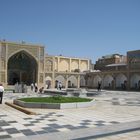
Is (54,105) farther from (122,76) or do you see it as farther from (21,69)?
(122,76)

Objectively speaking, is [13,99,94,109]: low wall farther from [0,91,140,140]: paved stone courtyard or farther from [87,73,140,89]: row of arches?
[87,73,140,89]: row of arches

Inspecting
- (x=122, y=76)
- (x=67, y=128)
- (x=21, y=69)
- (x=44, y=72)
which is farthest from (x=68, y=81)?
(x=67, y=128)

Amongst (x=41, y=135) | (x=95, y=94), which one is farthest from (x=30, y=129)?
(x=95, y=94)

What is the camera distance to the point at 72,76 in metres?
50.7

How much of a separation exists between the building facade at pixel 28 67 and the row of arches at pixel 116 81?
3.01 m

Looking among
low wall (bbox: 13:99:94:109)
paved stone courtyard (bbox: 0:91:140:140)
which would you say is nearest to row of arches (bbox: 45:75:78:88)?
low wall (bbox: 13:99:94:109)

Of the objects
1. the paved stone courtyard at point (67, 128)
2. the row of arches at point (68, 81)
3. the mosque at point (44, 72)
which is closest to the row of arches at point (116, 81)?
the mosque at point (44, 72)

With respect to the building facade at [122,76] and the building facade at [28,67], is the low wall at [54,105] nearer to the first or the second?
the building facade at [28,67]

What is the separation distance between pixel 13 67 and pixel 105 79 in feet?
49.9

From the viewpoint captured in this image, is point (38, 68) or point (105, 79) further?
point (105, 79)

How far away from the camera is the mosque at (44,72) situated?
3844cm

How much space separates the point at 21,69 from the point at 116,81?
48.7 ft

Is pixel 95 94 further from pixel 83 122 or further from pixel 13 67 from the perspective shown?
pixel 13 67

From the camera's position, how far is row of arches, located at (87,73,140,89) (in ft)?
133
